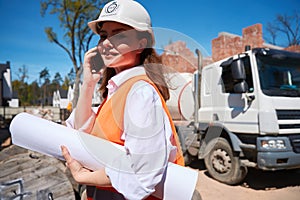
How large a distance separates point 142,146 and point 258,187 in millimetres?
4658

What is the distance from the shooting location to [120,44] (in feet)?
3.09

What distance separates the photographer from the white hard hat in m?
0.91

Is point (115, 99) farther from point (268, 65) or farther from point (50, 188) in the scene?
point (268, 65)

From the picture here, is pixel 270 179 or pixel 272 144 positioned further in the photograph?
pixel 270 179

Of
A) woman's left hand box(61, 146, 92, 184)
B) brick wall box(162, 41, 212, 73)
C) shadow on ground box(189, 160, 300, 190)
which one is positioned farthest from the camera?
shadow on ground box(189, 160, 300, 190)

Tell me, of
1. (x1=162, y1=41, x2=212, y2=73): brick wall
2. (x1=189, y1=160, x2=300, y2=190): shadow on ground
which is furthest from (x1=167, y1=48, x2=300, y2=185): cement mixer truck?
(x1=162, y1=41, x2=212, y2=73): brick wall

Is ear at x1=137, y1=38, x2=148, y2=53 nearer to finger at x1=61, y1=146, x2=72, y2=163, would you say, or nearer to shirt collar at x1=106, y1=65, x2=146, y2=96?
shirt collar at x1=106, y1=65, x2=146, y2=96

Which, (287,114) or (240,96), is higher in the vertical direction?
(240,96)

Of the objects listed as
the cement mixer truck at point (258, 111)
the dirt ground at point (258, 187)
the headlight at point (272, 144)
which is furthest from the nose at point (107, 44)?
the headlight at point (272, 144)

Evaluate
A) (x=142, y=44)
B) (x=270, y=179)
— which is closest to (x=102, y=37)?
(x=142, y=44)

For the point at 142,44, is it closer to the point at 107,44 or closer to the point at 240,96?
the point at 107,44

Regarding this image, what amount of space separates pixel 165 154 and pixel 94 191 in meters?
0.43

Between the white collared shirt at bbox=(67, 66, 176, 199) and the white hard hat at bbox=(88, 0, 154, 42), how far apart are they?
0.26 m

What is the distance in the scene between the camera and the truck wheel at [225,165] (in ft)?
14.6
